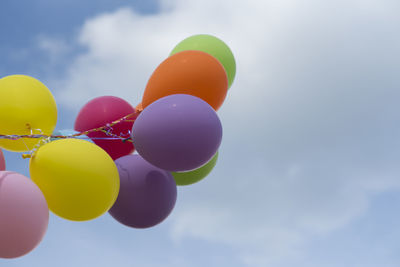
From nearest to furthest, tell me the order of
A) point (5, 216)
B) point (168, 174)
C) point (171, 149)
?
point (5, 216), point (171, 149), point (168, 174)

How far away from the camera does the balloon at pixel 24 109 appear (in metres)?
3.12

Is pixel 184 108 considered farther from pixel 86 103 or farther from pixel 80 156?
pixel 86 103

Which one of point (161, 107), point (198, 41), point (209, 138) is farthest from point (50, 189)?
point (198, 41)

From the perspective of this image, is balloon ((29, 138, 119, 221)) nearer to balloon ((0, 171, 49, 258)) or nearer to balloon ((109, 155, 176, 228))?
balloon ((0, 171, 49, 258))

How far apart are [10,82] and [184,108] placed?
135 centimetres

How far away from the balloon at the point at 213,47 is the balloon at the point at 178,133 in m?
0.84

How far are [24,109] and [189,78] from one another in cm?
115

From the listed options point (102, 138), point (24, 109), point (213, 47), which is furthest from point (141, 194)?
point (213, 47)

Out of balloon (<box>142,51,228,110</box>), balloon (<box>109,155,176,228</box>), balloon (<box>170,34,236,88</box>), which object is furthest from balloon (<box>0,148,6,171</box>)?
balloon (<box>170,34,236,88</box>)

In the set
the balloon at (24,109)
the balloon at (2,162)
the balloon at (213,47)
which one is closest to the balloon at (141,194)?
the balloon at (24,109)

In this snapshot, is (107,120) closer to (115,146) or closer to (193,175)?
(115,146)

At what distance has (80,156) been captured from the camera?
2.78 metres

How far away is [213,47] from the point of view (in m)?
3.59

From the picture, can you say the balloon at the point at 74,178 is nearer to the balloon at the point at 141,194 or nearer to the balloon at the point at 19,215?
the balloon at the point at 19,215
